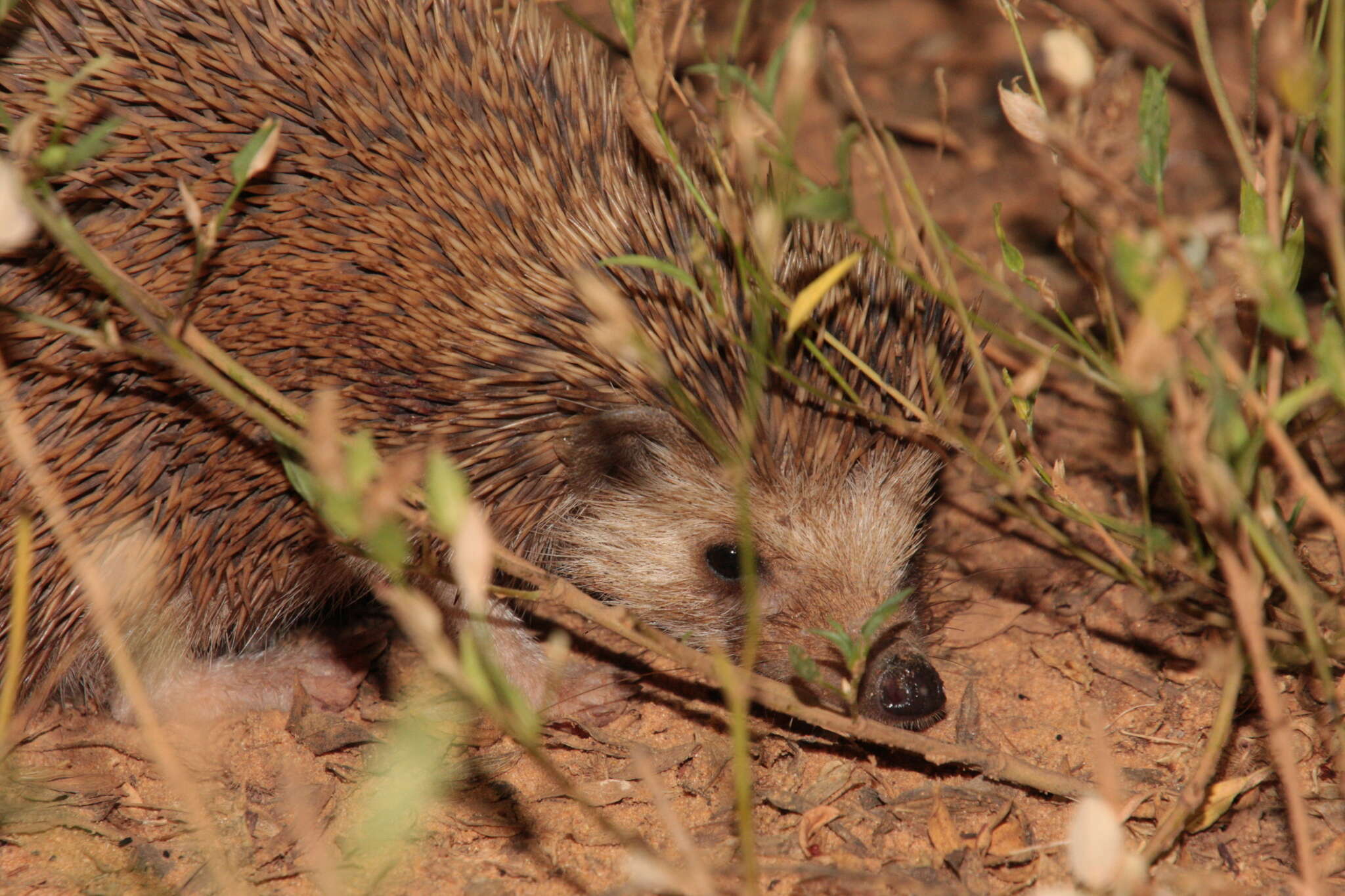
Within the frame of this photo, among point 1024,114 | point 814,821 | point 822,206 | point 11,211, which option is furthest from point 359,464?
point 814,821

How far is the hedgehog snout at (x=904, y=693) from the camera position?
3096 mm

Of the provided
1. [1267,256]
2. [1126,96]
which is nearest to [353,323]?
[1126,96]

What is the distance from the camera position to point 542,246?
3.17 metres

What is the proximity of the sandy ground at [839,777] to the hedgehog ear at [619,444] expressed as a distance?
71 centimetres

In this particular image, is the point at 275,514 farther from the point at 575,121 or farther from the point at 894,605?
the point at 894,605

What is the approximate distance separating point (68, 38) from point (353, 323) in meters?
0.96

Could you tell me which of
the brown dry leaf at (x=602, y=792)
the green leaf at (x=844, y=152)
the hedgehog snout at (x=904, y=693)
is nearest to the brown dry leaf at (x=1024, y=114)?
the green leaf at (x=844, y=152)

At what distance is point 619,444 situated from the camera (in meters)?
3.20

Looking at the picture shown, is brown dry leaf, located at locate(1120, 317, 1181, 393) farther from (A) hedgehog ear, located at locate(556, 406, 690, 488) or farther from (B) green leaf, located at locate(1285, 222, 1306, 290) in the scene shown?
(A) hedgehog ear, located at locate(556, 406, 690, 488)

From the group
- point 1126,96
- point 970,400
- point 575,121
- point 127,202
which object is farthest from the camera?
point 970,400

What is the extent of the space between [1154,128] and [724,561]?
1.65 metres

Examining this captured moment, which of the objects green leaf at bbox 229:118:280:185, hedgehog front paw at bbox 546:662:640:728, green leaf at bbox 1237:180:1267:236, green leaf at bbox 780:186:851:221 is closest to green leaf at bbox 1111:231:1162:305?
green leaf at bbox 780:186:851:221

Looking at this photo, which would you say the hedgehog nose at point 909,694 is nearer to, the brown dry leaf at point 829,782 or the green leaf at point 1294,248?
the brown dry leaf at point 829,782

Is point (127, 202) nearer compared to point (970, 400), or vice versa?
point (127, 202)
